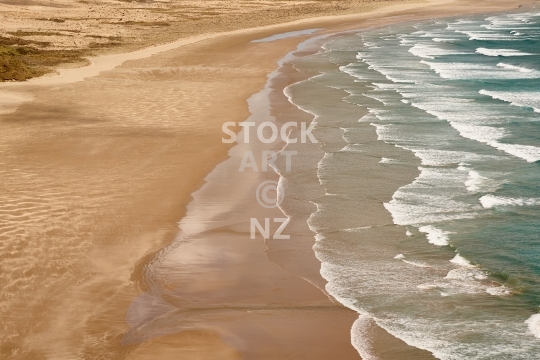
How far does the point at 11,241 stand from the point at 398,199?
247 inches

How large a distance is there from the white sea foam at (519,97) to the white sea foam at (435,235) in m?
11.5

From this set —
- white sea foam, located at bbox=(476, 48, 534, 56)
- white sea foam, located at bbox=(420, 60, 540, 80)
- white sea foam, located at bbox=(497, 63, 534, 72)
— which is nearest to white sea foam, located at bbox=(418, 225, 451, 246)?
white sea foam, located at bbox=(420, 60, 540, 80)

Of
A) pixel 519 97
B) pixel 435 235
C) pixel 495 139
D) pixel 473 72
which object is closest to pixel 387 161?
pixel 495 139

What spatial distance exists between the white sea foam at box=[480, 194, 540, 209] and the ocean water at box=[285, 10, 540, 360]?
0.8 inches

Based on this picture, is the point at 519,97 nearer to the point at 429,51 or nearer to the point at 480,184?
the point at 480,184

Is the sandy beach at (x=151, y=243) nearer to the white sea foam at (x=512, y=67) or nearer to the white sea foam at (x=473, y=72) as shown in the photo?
the white sea foam at (x=473, y=72)

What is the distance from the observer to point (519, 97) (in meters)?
24.5

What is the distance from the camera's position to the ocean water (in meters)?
8.98

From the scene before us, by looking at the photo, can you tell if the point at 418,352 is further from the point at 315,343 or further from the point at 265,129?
the point at 265,129

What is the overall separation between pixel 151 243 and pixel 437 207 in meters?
4.77

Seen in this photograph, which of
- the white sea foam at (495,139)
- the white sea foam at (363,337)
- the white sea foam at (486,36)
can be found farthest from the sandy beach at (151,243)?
the white sea foam at (486,36)

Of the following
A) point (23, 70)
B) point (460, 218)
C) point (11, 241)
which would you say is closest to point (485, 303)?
point (460, 218)

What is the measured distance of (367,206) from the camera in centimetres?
1312

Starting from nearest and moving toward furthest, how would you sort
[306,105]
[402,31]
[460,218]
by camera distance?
[460,218] → [306,105] → [402,31]
